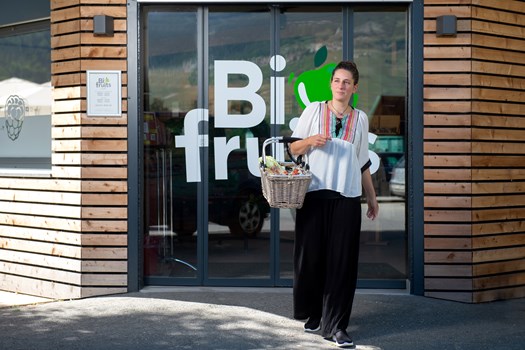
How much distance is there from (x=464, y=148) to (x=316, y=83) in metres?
1.44

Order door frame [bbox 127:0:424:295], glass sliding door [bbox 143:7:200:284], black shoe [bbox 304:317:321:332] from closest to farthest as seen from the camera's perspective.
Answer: black shoe [bbox 304:317:321:332] → door frame [bbox 127:0:424:295] → glass sliding door [bbox 143:7:200:284]

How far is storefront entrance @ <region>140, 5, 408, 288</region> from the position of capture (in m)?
8.26

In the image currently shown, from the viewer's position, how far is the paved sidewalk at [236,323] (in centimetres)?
640

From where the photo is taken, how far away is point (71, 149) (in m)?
8.23

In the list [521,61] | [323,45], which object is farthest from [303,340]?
[521,61]

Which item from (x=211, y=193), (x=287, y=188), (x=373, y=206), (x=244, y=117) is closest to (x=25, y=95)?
(x=211, y=193)

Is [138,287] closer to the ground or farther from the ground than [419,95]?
closer to the ground

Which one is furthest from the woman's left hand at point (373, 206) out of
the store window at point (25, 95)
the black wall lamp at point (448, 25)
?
the store window at point (25, 95)

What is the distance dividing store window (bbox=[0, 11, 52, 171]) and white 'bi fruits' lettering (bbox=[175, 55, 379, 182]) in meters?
1.48

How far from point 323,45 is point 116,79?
6.16 ft

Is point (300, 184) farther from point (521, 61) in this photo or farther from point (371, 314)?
point (521, 61)

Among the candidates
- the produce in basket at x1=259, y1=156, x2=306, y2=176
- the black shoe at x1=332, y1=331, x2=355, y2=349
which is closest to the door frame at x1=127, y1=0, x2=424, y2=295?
the black shoe at x1=332, y1=331, x2=355, y2=349

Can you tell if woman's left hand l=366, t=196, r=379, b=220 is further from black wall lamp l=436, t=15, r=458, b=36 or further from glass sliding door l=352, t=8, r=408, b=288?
black wall lamp l=436, t=15, r=458, b=36

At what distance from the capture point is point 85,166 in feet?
26.7
